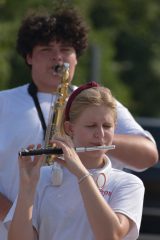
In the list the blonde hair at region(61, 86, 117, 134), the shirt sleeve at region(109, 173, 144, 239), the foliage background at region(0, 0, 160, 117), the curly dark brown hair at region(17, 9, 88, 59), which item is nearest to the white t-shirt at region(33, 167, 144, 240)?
the shirt sleeve at region(109, 173, 144, 239)

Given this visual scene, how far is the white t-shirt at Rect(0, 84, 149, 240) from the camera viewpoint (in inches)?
202

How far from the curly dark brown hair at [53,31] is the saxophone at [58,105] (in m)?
0.24

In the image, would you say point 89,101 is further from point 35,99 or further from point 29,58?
point 29,58

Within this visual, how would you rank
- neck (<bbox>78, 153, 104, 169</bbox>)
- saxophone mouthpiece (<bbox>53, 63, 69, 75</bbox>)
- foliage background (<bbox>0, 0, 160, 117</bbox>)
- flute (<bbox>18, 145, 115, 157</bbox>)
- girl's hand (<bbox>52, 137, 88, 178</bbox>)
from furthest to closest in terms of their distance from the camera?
foliage background (<bbox>0, 0, 160, 117</bbox>), saxophone mouthpiece (<bbox>53, 63, 69, 75</bbox>), neck (<bbox>78, 153, 104, 169</bbox>), flute (<bbox>18, 145, 115, 157</bbox>), girl's hand (<bbox>52, 137, 88, 178</bbox>)

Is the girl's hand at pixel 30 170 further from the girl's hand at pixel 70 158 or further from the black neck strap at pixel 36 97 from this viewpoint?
the black neck strap at pixel 36 97

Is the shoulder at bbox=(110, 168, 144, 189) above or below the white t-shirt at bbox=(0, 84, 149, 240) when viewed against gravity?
above

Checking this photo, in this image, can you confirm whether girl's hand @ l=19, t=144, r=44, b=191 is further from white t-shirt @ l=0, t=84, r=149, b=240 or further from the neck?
white t-shirt @ l=0, t=84, r=149, b=240

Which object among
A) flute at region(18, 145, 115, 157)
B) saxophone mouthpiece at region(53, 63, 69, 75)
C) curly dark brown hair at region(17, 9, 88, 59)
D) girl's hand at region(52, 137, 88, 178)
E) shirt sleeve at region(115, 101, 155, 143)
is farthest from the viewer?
curly dark brown hair at region(17, 9, 88, 59)

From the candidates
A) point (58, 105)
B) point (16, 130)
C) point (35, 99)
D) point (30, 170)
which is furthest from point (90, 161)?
point (35, 99)

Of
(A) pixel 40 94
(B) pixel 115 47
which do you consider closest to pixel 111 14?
(B) pixel 115 47

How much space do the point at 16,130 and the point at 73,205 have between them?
3.34ft

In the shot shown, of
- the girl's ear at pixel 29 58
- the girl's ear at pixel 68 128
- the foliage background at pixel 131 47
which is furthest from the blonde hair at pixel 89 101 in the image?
the foliage background at pixel 131 47

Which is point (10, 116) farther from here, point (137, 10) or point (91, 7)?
point (137, 10)

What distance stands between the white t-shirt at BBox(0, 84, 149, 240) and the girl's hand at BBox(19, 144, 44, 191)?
861 millimetres
